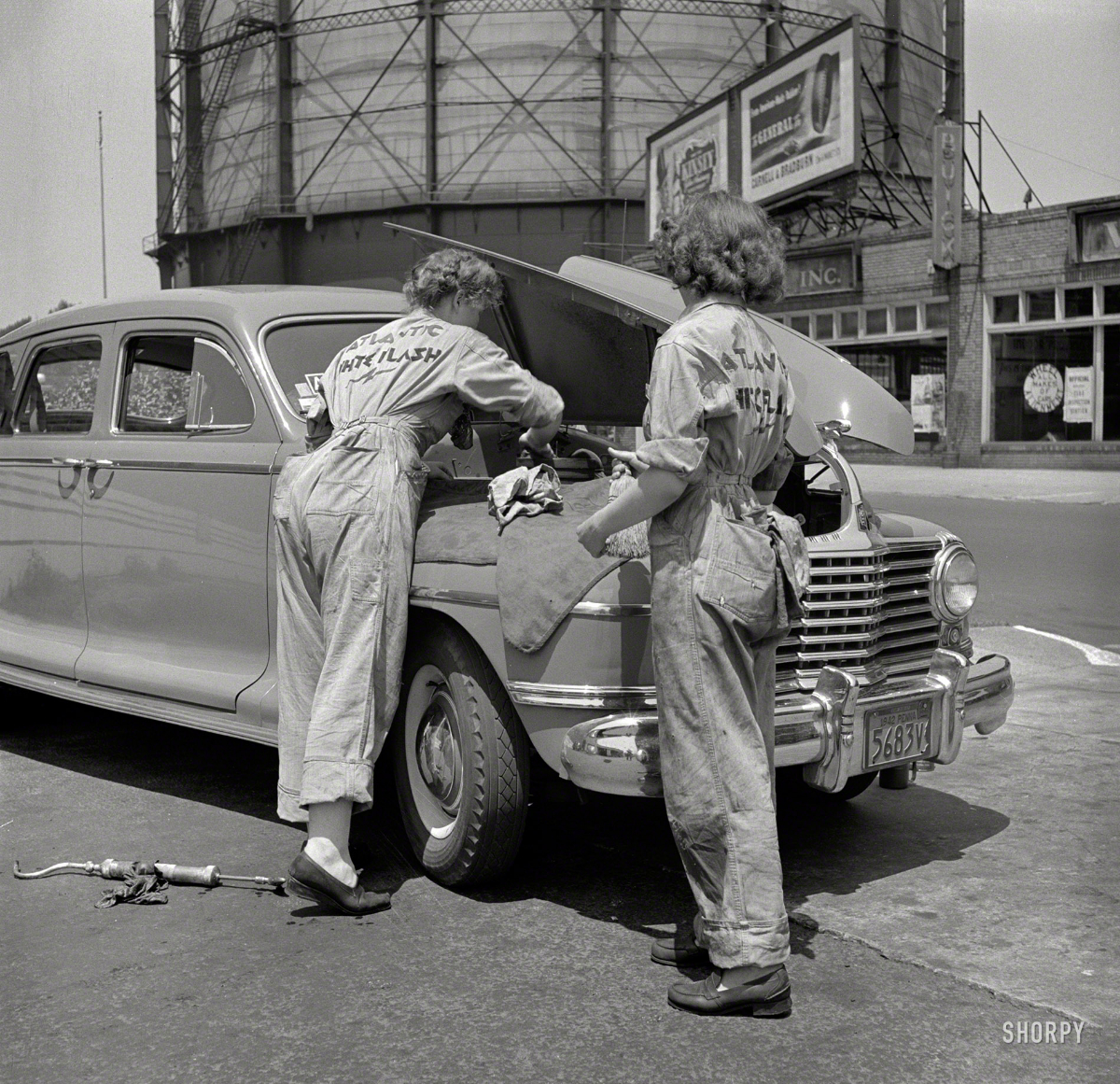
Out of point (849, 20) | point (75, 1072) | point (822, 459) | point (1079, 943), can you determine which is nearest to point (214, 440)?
point (822, 459)

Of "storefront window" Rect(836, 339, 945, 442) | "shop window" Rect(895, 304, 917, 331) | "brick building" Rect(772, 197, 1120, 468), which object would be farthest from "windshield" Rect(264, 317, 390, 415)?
"shop window" Rect(895, 304, 917, 331)

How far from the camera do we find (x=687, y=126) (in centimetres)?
3266

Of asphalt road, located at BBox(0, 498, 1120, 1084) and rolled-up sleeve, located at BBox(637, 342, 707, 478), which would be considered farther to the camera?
rolled-up sleeve, located at BBox(637, 342, 707, 478)

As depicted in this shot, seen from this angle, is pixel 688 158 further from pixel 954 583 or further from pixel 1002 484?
pixel 954 583

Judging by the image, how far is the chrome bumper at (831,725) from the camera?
147 inches

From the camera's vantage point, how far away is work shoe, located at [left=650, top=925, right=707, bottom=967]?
A: 363 cm

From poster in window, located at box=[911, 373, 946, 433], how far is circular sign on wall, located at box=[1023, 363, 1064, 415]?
6.17 ft

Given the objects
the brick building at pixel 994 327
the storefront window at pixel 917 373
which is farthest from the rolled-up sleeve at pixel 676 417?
the storefront window at pixel 917 373

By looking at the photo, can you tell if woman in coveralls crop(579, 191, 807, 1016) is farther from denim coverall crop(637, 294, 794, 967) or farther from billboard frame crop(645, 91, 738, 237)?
billboard frame crop(645, 91, 738, 237)

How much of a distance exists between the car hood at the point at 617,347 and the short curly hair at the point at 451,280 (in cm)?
13

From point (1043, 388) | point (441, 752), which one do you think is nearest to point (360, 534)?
point (441, 752)

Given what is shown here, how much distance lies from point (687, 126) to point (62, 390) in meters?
28.5

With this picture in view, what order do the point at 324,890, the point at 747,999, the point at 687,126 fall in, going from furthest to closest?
1. the point at 687,126
2. the point at 324,890
3. the point at 747,999

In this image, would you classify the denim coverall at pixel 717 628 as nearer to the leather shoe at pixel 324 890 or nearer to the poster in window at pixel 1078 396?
the leather shoe at pixel 324 890
